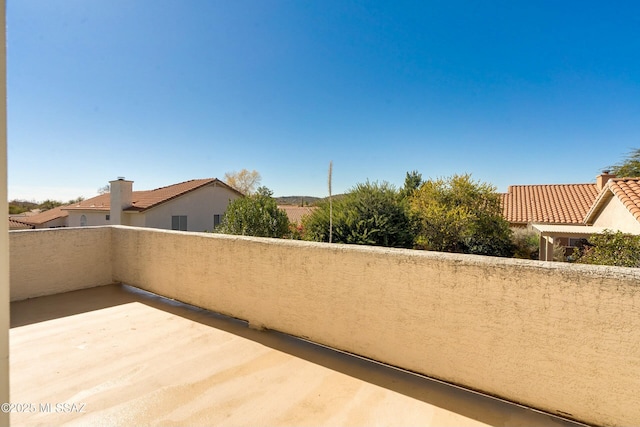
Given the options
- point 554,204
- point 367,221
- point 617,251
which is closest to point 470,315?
point 617,251

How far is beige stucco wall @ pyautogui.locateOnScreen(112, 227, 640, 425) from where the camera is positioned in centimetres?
233

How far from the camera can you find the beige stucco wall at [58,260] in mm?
5691

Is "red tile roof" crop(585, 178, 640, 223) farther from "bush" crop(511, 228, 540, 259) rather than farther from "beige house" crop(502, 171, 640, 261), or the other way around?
"bush" crop(511, 228, 540, 259)

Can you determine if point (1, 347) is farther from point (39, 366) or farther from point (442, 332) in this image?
point (39, 366)

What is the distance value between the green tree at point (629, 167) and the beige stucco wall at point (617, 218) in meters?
14.7

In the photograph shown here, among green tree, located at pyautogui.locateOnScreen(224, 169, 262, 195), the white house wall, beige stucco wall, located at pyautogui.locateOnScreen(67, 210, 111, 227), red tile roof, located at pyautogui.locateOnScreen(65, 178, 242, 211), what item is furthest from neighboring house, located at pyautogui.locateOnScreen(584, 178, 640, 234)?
green tree, located at pyautogui.locateOnScreen(224, 169, 262, 195)

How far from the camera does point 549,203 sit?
771 inches

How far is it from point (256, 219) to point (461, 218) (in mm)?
8228

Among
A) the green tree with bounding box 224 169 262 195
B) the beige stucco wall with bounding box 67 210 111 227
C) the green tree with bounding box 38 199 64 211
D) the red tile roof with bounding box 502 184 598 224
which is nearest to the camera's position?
the red tile roof with bounding box 502 184 598 224

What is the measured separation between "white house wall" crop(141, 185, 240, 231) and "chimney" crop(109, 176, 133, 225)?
1491 mm

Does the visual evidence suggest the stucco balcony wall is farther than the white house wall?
No

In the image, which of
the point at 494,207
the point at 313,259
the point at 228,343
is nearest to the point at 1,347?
the point at 313,259

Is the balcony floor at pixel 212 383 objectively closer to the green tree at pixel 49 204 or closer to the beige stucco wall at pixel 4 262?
the beige stucco wall at pixel 4 262

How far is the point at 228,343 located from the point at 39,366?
7.17 ft
